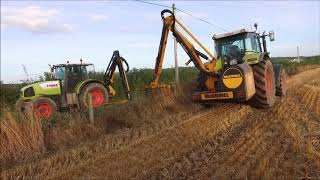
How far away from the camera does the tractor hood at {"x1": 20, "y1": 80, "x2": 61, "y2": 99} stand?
50.0ft

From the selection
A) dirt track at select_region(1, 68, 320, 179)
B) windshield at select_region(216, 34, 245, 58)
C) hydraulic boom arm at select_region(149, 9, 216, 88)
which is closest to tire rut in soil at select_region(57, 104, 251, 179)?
dirt track at select_region(1, 68, 320, 179)

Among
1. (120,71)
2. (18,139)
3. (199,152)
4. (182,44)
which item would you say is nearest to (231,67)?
→ (182,44)

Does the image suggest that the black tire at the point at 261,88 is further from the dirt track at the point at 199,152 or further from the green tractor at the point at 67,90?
the green tractor at the point at 67,90

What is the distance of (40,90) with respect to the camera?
1532cm

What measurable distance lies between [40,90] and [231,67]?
305 inches

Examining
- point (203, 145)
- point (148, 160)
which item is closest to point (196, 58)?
point (203, 145)

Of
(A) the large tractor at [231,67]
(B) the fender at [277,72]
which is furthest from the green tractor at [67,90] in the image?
(B) the fender at [277,72]

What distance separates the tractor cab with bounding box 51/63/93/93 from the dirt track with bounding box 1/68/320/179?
673 cm

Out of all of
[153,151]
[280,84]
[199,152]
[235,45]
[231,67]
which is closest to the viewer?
[199,152]

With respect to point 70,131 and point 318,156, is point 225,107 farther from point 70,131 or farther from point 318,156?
point 318,156

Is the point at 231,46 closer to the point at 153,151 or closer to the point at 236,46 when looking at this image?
the point at 236,46

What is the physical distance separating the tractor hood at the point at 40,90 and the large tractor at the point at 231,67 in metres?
3.94

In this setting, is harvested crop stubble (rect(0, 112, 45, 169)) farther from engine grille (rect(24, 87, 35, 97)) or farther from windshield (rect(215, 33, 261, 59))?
engine grille (rect(24, 87, 35, 97))

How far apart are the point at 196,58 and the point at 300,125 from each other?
4.01m
